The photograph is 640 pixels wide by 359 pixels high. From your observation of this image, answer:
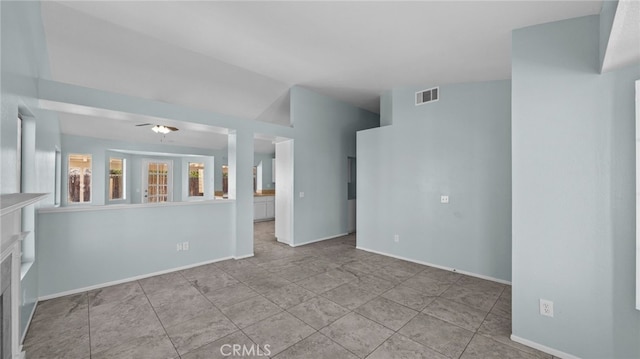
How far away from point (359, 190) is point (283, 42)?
2.98 meters

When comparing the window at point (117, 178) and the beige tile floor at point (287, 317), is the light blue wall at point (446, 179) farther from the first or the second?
the window at point (117, 178)

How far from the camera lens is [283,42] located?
121 inches

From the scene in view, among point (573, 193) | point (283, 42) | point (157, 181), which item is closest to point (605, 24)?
point (573, 193)

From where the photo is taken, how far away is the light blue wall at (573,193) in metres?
1.77

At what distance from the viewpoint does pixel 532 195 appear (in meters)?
2.13

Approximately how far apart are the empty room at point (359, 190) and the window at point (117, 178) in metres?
4.55

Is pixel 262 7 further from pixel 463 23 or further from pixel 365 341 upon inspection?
pixel 365 341

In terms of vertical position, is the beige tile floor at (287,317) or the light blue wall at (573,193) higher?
the light blue wall at (573,193)

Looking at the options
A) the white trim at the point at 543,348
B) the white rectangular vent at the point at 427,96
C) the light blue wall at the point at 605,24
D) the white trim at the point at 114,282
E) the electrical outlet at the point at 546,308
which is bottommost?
the white trim at the point at 543,348

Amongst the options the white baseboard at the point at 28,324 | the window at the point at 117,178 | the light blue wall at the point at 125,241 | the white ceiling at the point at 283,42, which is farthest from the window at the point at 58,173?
the white baseboard at the point at 28,324

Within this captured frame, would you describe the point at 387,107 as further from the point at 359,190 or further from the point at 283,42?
the point at 283,42

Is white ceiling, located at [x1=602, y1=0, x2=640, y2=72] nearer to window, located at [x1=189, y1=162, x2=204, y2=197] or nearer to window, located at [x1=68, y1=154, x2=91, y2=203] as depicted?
window, located at [x1=68, y1=154, x2=91, y2=203]

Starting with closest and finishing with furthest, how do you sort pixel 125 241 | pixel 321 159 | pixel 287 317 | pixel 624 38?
pixel 624 38, pixel 287 317, pixel 125 241, pixel 321 159

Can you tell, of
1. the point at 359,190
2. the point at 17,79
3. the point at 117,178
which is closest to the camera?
the point at 17,79
